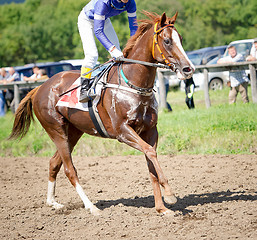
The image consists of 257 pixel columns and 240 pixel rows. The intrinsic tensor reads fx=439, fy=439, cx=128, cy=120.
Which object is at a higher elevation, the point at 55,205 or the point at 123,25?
the point at 55,205

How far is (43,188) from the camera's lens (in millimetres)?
7973

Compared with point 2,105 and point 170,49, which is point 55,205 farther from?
point 2,105

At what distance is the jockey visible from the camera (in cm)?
585

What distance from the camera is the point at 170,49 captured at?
539 cm

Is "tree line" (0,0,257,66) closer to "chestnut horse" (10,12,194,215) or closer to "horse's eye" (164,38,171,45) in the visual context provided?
"chestnut horse" (10,12,194,215)

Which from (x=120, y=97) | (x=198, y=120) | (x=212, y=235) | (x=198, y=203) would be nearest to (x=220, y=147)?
(x=198, y=120)

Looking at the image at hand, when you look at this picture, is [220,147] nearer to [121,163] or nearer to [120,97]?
[121,163]

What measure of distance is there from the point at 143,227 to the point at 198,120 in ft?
19.3

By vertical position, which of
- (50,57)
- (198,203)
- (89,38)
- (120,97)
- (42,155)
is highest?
(89,38)

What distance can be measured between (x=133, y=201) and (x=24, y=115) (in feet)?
8.27

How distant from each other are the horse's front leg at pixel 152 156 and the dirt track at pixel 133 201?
180 mm

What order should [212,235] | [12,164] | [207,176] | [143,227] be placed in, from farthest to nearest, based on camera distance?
[12,164] < [207,176] < [143,227] < [212,235]

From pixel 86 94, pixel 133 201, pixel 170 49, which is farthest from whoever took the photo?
pixel 133 201

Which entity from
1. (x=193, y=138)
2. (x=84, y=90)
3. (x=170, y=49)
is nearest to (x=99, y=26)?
(x=84, y=90)
